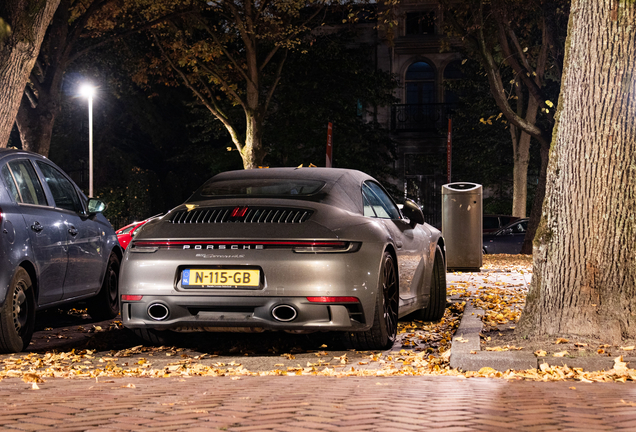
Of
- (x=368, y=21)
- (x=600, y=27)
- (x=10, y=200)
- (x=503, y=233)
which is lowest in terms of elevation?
(x=503, y=233)

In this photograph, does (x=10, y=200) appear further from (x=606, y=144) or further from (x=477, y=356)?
(x=606, y=144)

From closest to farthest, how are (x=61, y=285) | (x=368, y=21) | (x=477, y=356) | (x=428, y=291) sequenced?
(x=477, y=356)
(x=61, y=285)
(x=428, y=291)
(x=368, y=21)

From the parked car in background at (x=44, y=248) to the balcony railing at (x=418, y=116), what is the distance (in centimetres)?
3368

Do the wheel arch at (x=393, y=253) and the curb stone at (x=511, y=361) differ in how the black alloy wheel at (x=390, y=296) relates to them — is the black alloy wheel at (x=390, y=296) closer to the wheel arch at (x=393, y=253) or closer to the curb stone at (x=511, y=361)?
the wheel arch at (x=393, y=253)

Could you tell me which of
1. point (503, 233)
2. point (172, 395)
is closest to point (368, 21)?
point (503, 233)

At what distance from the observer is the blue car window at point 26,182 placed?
726 centimetres

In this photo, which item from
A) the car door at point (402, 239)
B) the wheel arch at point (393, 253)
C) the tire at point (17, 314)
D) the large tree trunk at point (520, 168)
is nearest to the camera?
the tire at point (17, 314)

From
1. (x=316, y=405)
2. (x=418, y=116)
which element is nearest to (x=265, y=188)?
(x=316, y=405)

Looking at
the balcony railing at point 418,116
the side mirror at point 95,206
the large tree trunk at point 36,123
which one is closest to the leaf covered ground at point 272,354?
the side mirror at point 95,206

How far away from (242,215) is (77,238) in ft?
8.31

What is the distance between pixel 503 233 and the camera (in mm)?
26812

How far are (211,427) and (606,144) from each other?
4.11 meters

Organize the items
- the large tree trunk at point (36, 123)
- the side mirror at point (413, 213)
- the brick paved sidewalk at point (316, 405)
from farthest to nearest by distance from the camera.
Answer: the large tree trunk at point (36, 123)
the side mirror at point (413, 213)
the brick paved sidewalk at point (316, 405)

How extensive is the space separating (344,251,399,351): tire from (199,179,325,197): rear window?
33.6 inches
